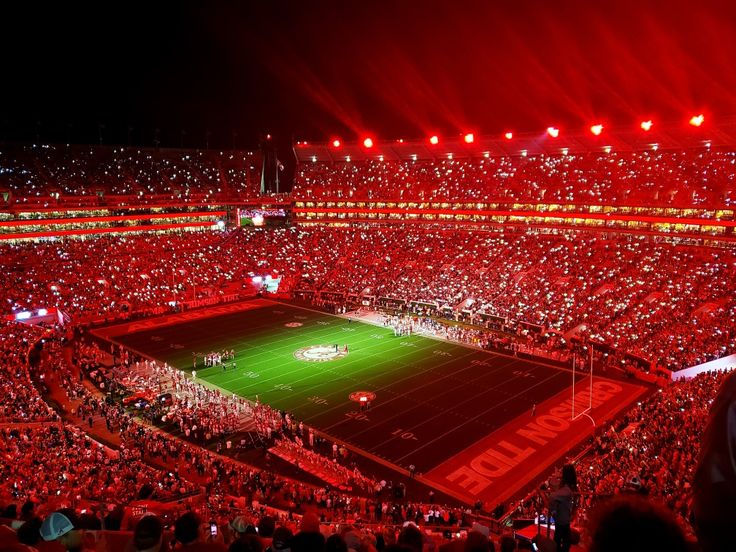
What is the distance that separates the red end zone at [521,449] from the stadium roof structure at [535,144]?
32568 mm

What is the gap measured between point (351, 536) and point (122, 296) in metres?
45.7

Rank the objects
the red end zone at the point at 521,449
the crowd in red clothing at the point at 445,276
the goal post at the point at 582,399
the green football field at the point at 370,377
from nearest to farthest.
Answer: the red end zone at the point at 521,449, the green football field at the point at 370,377, the goal post at the point at 582,399, the crowd in red clothing at the point at 445,276

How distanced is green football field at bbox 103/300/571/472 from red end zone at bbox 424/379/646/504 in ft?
2.17

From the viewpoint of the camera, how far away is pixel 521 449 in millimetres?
21922

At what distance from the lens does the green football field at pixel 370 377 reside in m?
23.8

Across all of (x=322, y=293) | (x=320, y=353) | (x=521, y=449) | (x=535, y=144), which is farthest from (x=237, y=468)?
(x=535, y=144)

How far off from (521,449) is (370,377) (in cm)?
1037

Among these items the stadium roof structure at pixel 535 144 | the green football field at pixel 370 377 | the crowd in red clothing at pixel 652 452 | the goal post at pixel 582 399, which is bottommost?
the green football field at pixel 370 377

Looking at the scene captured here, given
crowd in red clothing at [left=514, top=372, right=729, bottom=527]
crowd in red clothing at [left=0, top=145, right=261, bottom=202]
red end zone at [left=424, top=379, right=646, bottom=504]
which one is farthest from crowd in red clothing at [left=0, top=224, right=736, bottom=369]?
crowd in red clothing at [left=514, top=372, right=729, bottom=527]

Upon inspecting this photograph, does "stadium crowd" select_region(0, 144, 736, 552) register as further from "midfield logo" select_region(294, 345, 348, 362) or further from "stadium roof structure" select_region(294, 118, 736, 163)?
"midfield logo" select_region(294, 345, 348, 362)

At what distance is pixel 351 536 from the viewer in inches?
218

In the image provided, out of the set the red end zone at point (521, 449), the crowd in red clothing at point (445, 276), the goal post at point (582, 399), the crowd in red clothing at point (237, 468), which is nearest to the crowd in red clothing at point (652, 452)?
the crowd in red clothing at point (237, 468)

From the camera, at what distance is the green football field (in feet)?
77.9

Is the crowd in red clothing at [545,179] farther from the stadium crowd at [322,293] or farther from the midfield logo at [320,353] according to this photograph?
the midfield logo at [320,353]
